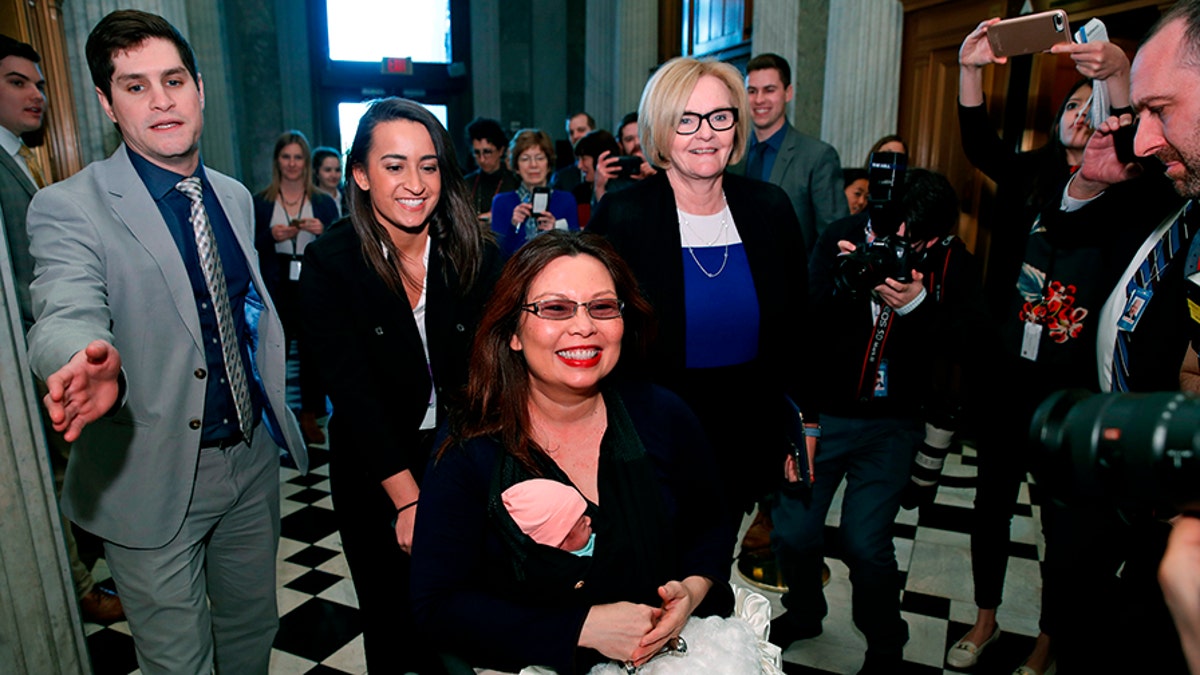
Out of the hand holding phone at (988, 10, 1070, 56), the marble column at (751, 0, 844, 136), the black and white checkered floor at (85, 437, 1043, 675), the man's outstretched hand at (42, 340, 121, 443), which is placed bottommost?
the black and white checkered floor at (85, 437, 1043, 675)

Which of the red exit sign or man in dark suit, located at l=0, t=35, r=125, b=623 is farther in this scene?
the red exit sign

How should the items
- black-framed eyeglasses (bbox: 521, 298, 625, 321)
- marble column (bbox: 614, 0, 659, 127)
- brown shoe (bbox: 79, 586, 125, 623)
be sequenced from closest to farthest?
black-framed eyeglasses (bbox: 521, 298, 625, 321) → brown shoe (bbox: 79, 586, 125, 623) → marble column (bbox: 614, 0, 659, 127)

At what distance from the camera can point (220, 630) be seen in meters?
2.01

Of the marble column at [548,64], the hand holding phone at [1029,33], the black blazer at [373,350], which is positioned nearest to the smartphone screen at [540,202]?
the black blazer at [373,350]

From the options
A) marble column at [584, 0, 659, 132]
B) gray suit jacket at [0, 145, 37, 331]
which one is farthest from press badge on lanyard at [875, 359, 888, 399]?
marble column at [584, 0, 659, 132]

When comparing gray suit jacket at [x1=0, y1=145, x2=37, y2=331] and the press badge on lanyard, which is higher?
gray suit jacket at [x1=0, y1=145, x2=37, y2=331]

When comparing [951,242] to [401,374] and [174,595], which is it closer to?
[401,374]

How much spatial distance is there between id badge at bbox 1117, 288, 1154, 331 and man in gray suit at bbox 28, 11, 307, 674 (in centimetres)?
221

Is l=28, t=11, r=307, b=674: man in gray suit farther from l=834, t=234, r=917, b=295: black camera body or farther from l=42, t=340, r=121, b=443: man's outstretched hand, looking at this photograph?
l=834, t=234, r=917, b=295: black camera body

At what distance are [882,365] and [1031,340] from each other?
45 cm

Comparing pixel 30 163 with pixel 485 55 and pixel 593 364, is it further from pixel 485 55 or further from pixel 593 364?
pixel 485 55

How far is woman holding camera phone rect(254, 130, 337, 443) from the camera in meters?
4.66

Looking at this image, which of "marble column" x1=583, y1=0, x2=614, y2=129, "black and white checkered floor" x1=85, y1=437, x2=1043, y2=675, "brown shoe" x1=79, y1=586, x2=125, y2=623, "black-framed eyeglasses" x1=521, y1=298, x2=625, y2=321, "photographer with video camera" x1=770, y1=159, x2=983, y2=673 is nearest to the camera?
"black-framed eyeglasses" x1=521, y1=298, x2=625, y2=321

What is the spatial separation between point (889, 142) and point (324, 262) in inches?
133
